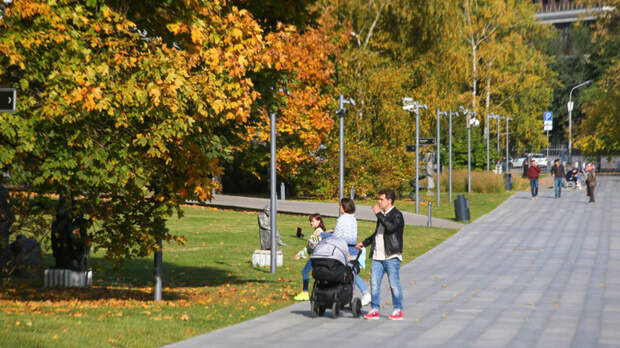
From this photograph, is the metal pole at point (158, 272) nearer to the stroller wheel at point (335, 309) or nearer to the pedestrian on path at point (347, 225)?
the pedestrian on path at point (347, 225)

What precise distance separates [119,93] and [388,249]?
4013mm

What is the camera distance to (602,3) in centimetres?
5016

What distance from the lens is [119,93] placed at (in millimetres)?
10516

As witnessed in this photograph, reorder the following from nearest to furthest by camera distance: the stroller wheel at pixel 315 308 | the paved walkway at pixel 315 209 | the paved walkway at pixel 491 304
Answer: the paved walkway at pixel 491 304 < the stroller wheel at pixel 315 308 < the paved walkway at pixel 315 209

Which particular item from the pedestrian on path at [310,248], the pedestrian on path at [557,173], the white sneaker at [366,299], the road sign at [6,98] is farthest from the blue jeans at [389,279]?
the pedestrian on path at [557,173]

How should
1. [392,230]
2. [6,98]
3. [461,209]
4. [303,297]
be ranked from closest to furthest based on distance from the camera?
[6,98]
[392,230]
[303,297]
[461,209]

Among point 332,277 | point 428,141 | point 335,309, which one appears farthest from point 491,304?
point 428,141

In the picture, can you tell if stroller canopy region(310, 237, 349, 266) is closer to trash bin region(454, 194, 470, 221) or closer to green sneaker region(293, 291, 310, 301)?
green sneaker region(293, 291, 310, 301)

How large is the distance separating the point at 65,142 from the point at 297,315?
3.91m

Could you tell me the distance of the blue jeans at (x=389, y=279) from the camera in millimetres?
11422

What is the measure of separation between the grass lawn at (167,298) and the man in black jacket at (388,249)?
1781 mm

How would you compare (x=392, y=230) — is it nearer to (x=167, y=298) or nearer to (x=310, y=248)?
(x=167, y=298)

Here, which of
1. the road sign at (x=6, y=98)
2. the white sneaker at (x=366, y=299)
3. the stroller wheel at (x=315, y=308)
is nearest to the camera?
the road sign at (x=6, y=98)

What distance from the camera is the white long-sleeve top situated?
12.1 meters
